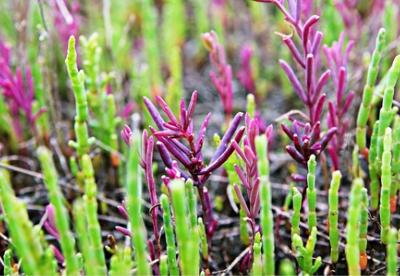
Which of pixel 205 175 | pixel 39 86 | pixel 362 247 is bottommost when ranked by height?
pixel 362 247

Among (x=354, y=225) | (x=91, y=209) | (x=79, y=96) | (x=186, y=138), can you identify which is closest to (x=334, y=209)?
(x=354, y=225)

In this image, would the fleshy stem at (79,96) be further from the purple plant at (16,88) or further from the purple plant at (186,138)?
the purple plant at (16,88)

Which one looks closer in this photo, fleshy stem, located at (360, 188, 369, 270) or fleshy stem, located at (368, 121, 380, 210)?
fleshy stem, located at (360, 188, 369, 270)

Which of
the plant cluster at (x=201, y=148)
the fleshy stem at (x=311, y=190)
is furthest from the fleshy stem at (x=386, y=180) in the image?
the fleshy stem at (x=311, y=190)

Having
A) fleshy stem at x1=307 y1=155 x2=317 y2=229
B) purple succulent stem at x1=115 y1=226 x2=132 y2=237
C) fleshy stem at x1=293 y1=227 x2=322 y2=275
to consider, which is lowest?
fleshy stem at x1=293 y1=227 x2=322 y2=275

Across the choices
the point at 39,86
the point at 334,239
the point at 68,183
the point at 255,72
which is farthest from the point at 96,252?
the point at 255,72

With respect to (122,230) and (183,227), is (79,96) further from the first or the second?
(183,227)

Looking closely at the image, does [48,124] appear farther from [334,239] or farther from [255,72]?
[334,239]

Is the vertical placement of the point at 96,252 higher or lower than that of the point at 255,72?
lower

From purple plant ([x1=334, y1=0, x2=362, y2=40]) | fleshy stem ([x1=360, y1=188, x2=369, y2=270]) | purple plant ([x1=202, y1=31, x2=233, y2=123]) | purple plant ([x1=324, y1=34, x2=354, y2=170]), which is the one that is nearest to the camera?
fleshy stem ([x1=360, y1=188, x2=369, y2=270])

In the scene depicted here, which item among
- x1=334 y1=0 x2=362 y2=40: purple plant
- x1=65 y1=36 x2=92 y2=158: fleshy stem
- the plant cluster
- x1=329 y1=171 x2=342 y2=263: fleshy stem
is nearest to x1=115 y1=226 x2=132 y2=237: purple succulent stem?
the plant cluster

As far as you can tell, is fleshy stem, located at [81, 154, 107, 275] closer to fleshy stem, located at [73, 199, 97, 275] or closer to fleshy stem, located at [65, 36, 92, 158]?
fleshy stem, located at [73, 199, 97, 275]
